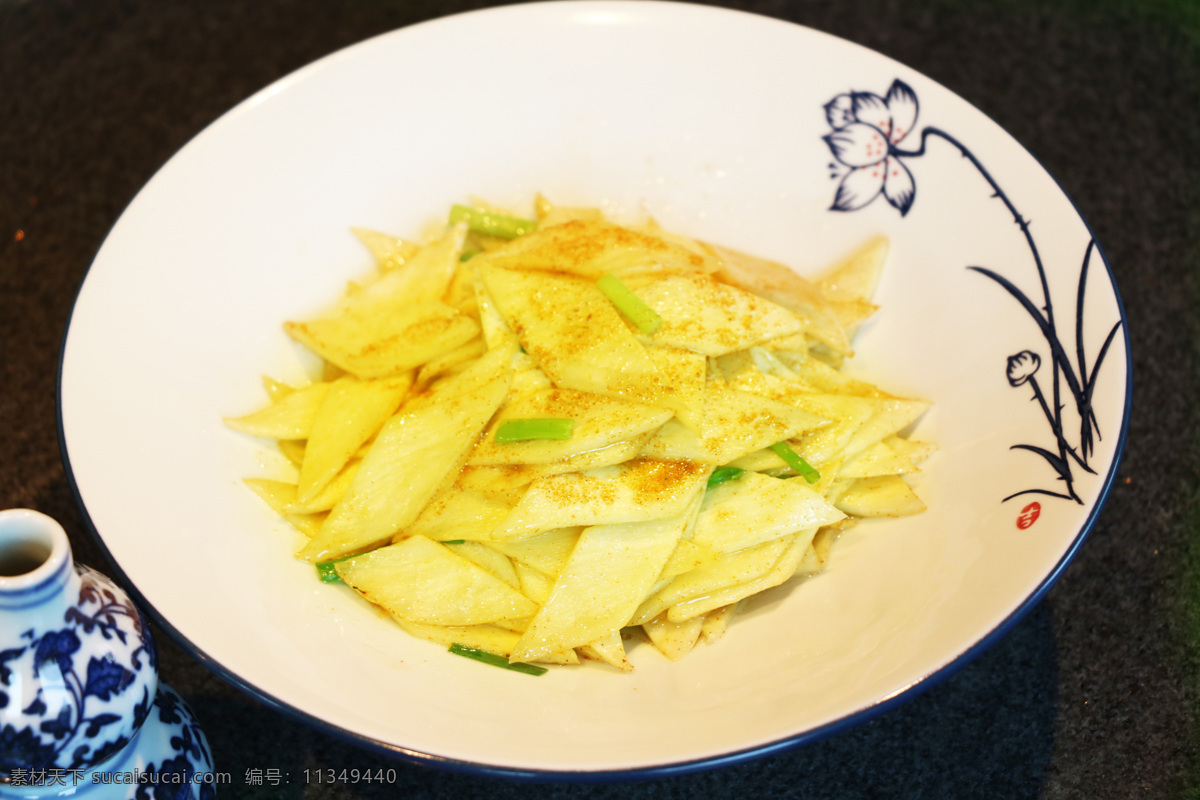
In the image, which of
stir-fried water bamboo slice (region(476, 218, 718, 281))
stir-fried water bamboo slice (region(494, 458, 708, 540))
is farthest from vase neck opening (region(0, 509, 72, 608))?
stir-fried water bamboo slice (region(476, 218, 718, 281))

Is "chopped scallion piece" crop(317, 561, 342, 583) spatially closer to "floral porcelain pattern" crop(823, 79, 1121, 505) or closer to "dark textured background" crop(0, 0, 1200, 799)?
"dark textured background" crop(0, 0, 1200, 799)

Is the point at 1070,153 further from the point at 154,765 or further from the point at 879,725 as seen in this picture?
the point at 154,765

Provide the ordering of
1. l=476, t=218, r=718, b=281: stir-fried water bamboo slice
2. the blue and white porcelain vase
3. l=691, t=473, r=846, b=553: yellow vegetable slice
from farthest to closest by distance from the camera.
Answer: l=476, t=218, r=718, b=281: stir-fried water bamboo slice < l=691, t=473, r=846, b=553: yellow vegetable slice < the blue and white porcelain vase

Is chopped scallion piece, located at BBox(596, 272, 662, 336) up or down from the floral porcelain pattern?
down

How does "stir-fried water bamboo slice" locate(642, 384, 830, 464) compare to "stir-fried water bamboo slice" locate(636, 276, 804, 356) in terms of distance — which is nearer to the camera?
"stir-fried water bamboo slice" locate(642, 384, 830, 464)

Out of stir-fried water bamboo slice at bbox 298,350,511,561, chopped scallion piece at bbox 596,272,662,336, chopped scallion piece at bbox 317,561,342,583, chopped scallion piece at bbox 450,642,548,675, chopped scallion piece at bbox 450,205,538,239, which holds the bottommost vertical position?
chopped scallion piece at bbox 317,561,342,583

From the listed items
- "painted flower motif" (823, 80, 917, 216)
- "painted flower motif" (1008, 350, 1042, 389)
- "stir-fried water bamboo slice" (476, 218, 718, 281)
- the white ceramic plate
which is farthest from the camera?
"painted flower motif" (823, 80, 917, 216)
